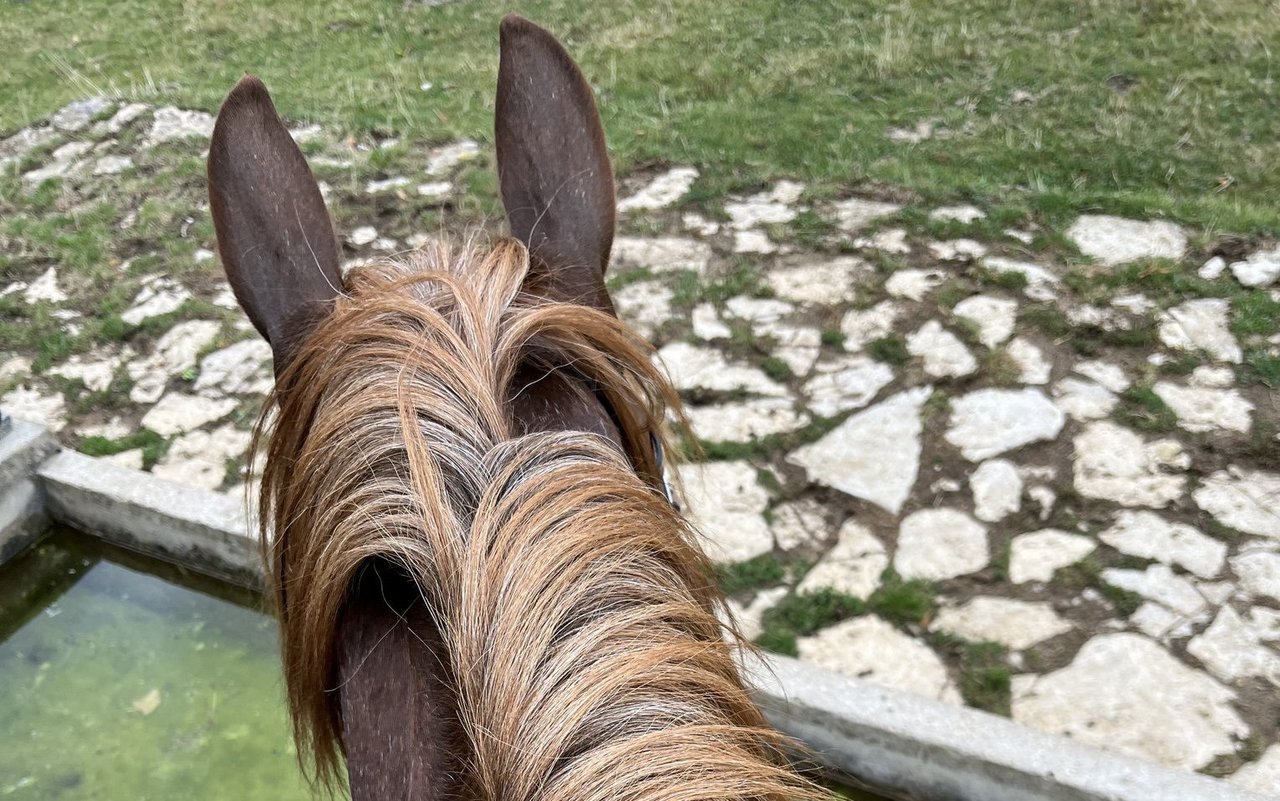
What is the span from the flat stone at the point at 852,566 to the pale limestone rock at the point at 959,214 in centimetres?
171

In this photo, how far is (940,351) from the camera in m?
3.18

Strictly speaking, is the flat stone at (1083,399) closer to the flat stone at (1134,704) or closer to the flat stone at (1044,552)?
the flat stone at (1044,552)

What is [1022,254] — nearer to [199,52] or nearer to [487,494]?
[487,494]

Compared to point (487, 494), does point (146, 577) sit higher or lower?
lower

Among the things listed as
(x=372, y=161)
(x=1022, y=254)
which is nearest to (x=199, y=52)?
(x=372, y=161)

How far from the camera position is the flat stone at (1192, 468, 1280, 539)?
2525mm

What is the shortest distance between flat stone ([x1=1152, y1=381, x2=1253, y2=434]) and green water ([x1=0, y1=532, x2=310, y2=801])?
273 centimetres

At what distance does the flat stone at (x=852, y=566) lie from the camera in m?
2.50

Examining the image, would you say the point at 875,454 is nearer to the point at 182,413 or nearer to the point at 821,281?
the point at 821,281

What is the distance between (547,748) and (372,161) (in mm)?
4321

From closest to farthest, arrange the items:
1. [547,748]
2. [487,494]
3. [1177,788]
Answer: [547,748] → [487,494] → [1177,788]

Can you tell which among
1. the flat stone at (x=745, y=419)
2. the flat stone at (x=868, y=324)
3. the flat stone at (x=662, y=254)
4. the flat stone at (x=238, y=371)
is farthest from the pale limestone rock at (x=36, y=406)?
the flat stone at (x=868, y=324)

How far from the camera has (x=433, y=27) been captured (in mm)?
6711

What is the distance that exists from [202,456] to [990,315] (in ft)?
9.02
